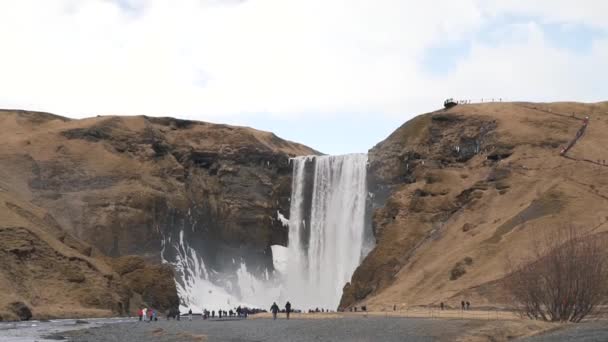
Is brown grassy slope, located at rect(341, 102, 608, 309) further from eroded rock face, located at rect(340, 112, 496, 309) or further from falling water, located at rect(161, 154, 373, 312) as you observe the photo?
falling water, located at rect(161, 154, 373, 312)

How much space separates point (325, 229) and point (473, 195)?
2825cm

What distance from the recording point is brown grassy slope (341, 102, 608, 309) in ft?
265

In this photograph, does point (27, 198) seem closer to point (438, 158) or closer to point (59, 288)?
point (59, 288)

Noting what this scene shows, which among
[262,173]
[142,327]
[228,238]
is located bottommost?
[142,327]

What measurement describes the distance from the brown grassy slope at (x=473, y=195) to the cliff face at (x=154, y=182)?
2030cm


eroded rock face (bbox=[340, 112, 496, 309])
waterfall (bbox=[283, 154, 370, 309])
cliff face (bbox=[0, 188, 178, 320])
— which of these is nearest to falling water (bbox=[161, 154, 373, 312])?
waterfall (bbox=[283, 154, 370, 309])

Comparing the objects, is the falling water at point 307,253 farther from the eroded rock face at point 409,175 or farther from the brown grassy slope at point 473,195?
the brown grassy slope at point 473,195

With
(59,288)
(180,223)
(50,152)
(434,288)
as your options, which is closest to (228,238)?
(180,223)

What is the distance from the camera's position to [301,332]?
53656mm

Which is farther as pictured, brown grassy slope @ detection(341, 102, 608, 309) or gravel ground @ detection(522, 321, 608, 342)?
brown grassy slope @ detection(341, 102, 608, 309)

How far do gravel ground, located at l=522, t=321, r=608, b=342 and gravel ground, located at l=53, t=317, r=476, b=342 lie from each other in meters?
6.23

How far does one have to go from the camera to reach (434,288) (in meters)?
80.9

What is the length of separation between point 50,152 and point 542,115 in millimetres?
63366

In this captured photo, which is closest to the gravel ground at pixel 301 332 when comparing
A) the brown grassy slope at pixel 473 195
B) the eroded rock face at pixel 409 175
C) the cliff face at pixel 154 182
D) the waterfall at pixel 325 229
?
the brown grassy slope at pixel 473 195
